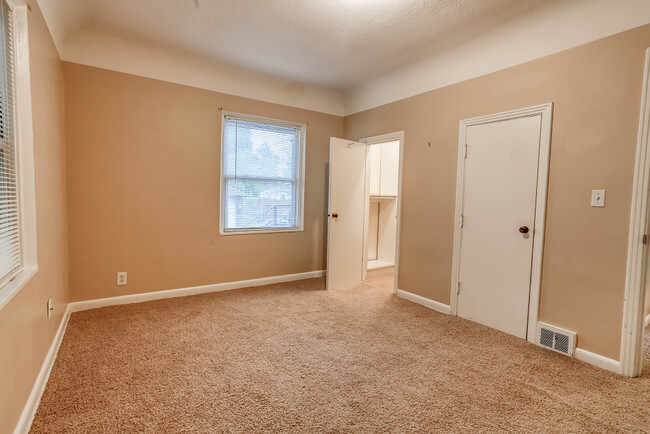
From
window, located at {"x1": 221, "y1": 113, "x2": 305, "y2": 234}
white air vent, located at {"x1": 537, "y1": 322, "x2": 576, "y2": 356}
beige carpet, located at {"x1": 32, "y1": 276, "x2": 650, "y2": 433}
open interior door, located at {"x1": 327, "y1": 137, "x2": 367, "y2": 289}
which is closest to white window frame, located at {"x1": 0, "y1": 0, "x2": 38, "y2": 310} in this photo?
beige carpet, located at {"x1": 32, "y1": 276, "x2": 650, "y2": 433}

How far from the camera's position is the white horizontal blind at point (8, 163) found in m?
1.55

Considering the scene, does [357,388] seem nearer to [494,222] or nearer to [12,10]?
[494,222]

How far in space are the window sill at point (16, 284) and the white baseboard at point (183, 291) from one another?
5.05ft

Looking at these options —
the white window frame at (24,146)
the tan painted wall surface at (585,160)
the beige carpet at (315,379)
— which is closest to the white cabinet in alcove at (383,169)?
the tan painted wall surface at (585,160)

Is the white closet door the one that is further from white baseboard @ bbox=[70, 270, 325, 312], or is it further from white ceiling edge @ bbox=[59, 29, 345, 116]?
white baseboard @ bbox=[70, 270, 325, 312]

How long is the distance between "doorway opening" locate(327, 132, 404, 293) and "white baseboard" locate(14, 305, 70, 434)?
2.58 meters

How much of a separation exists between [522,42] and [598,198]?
1.38 m

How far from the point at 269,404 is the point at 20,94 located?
215 cm

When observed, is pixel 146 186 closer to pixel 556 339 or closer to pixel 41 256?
pixel 41 256

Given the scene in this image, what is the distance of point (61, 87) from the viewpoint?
2812 millimetres

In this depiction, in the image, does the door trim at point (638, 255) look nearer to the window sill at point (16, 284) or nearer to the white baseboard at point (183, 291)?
the white baseboard at point (183, 291)

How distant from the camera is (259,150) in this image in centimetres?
402

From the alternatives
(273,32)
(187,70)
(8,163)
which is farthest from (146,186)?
(273,32)

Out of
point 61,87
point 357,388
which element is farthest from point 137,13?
point 357,388
